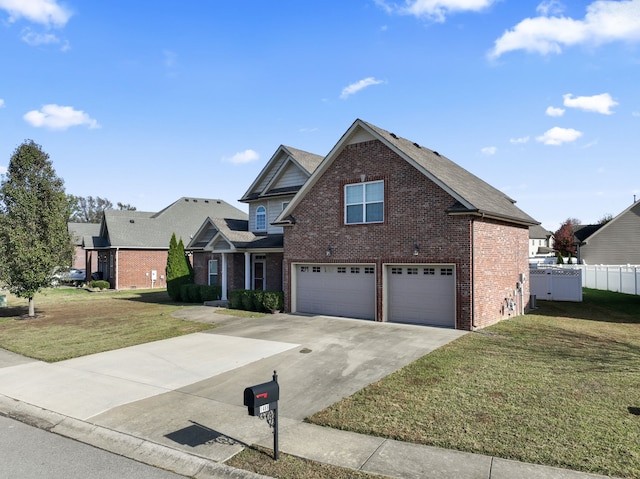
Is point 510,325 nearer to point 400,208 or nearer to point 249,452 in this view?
point 400,208

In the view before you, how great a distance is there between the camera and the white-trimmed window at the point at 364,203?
1688 cm

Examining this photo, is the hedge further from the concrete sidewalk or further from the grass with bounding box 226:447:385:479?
the grass with bounding box 226:447:385:479

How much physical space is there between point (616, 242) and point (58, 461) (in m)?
40.7

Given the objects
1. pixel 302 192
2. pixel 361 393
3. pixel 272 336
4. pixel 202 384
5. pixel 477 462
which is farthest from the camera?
pixel 302 192

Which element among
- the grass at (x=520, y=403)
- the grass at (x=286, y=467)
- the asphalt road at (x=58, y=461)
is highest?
the grass at (x=520, y=403)

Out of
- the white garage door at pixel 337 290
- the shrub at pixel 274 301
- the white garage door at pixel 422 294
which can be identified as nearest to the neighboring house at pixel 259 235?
the shrub at pixel 274 301

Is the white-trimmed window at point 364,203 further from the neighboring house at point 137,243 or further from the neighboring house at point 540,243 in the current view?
the neighboring house at point 540,243

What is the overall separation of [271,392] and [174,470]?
165 cm

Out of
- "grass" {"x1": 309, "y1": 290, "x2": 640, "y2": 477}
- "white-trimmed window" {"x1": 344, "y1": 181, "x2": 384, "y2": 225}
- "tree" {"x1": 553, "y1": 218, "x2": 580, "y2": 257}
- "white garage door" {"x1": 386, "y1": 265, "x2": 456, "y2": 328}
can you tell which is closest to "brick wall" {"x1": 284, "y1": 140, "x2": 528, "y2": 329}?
"white-trimmed window" {"x1": 344, "y1": 181, "x2": 384, "y2": 225}

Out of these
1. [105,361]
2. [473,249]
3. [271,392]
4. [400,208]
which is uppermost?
[400,208]

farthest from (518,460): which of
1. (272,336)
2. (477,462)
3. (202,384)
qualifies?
(272,336)

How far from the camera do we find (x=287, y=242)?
19.9 m

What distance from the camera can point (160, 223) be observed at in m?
40.3

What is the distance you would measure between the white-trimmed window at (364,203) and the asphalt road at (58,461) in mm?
12554
